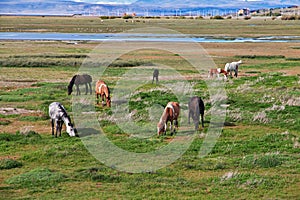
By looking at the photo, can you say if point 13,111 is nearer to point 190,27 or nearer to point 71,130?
point 71,130

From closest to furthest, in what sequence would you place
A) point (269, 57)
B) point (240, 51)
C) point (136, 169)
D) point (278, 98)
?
point (136, 169)
point (278, 98)
point (269, 57)
point (240, 51)

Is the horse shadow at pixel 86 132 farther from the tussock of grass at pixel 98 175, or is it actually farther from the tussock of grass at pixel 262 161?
the tussock of grass at pixel 262 161

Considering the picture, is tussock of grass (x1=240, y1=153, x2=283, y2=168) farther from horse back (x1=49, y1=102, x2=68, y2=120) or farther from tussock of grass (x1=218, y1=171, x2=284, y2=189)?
horse back (x1=49, y1=102, x2=68, y2=120)

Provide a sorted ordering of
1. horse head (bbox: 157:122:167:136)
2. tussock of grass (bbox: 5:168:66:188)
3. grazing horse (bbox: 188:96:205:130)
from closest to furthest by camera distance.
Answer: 1. tussock of grass (bbox: 5:168:66:188)
2. horse head (bbox: 157:122:167:136)
3. grazing horse (bbox: 188:96:205:130)

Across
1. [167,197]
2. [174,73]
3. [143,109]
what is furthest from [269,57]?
[167,197]

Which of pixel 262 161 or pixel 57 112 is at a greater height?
pixel 57 112

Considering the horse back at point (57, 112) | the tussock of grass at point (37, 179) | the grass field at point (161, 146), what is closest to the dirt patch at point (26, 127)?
the grass field at point (161, 146)

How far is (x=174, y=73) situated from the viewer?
133 feet

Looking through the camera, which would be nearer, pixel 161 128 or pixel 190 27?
pixel 161 128

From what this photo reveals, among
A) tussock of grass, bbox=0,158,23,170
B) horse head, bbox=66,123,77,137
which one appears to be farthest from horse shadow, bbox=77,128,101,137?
tussock of grass, bbox=0,158,23,170

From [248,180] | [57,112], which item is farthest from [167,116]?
[248,180]

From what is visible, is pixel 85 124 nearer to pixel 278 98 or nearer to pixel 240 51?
pixel 278 98

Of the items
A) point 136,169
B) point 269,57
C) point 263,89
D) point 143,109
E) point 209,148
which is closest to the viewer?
point 136,169

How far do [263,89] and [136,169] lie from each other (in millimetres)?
16020
